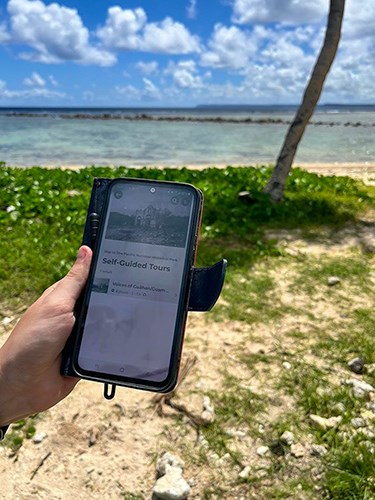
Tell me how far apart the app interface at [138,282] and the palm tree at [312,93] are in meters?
7.27

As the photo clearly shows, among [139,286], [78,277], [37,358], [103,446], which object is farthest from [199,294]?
[103,446]

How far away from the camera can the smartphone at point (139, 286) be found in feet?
6.50

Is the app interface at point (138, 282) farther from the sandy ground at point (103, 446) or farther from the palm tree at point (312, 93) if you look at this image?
the palm tree at point (312, 93)

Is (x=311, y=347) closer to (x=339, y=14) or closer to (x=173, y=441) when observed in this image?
(x=173, y=441)

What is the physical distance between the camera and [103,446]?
3371mm

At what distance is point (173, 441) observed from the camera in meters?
3.41

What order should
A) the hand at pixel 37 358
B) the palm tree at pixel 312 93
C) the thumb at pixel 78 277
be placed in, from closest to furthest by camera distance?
1. the hand at pixel 37 358
2. the thumb at pixel 78 277
3. the palm tree at pixel 312 93

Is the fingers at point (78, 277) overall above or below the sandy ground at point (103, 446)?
above

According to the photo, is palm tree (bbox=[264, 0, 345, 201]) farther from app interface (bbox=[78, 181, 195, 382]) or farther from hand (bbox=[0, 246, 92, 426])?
hand (bbox=[0, 246, 92, 426])

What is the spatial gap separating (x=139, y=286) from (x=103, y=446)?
1854 millimetres

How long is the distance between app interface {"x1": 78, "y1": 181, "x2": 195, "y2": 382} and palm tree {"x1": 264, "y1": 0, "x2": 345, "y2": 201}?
7.27 m

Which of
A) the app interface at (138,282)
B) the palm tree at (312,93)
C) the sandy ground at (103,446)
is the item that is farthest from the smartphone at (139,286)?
the palm tree at (312,93)

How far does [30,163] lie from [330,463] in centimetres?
1997

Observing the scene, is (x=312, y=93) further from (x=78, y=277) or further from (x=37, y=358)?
(x=37, y=358)
